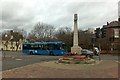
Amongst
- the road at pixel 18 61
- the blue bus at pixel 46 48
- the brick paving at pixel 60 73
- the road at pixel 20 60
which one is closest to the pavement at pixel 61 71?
the brick paving at pixel 60 73

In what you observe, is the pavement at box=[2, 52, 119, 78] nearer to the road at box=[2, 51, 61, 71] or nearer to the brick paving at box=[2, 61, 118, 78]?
the brick paving at box=[2, 61, 118, 78]

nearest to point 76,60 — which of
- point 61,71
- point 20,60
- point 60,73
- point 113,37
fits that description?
point 61,71

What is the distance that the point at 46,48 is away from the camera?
45312 millimetres

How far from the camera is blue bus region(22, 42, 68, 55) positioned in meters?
43.7

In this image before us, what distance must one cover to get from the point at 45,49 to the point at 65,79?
3436 centimetres

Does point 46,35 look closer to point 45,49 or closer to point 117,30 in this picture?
point 117,30

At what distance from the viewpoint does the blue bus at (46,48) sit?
43.7 meters

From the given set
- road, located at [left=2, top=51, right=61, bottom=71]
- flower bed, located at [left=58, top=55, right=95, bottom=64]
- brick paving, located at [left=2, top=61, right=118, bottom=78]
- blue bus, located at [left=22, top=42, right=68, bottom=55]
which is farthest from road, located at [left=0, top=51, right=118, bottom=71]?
blue bus, located at [left=22, top=42, right=68, bottom=55]

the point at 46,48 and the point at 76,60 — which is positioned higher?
the point at 46,48

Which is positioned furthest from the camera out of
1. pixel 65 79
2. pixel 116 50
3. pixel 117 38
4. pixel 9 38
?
pixel 9 38

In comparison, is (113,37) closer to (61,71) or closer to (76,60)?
(76,60)

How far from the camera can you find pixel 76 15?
23344 mm

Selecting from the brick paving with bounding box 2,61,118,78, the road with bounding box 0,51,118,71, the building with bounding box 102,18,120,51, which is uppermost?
the building with bounding box 102,18,120,51

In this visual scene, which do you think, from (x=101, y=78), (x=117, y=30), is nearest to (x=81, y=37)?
(x=117, y=30)
